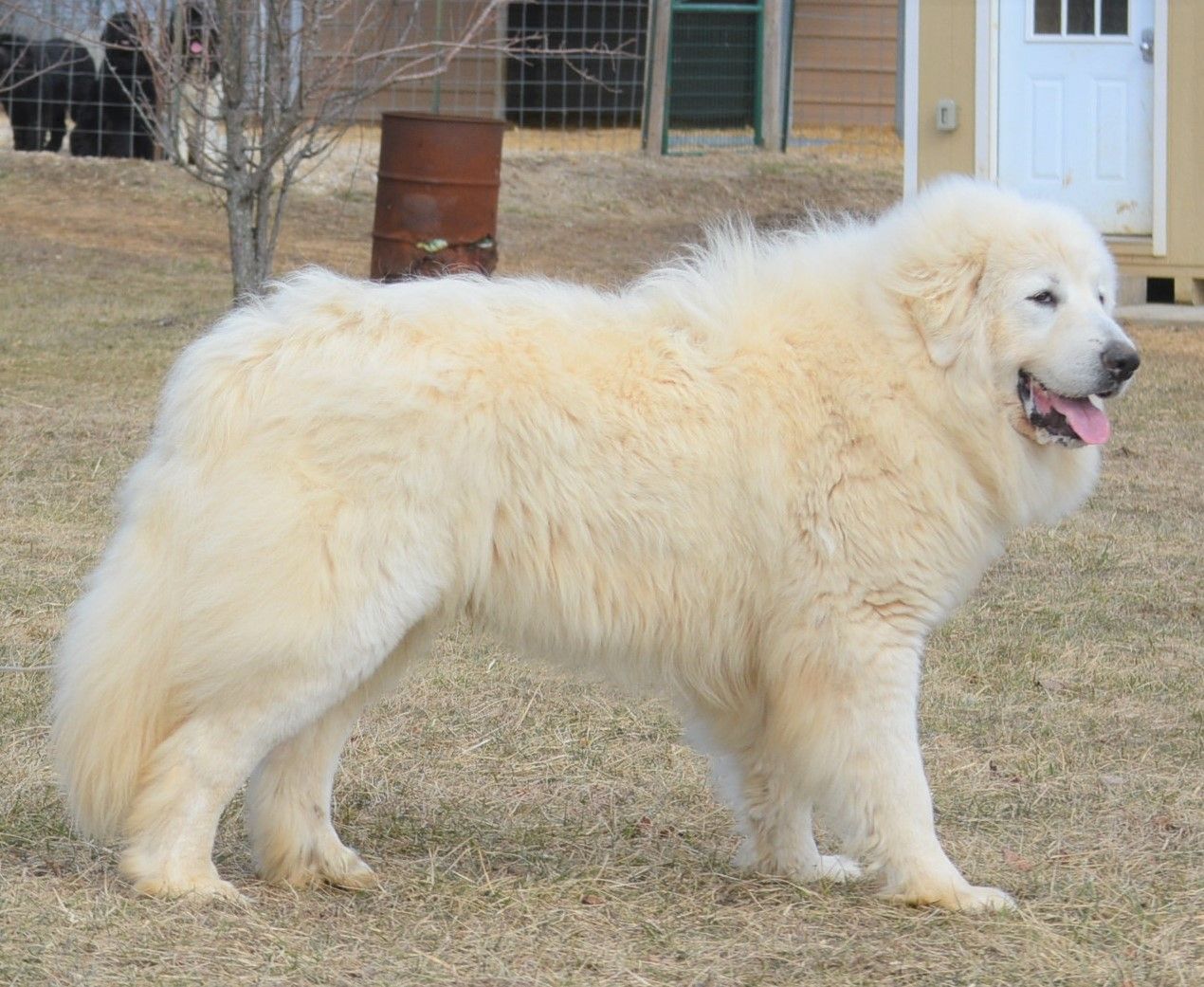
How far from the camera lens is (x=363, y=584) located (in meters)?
3.42

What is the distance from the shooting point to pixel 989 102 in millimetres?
12125

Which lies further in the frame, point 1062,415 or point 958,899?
point 1062,415

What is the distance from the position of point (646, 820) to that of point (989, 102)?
29.8 ft

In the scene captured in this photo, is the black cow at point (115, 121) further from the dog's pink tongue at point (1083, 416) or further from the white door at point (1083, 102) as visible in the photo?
the dog's pink tongue at point (1083, 416)

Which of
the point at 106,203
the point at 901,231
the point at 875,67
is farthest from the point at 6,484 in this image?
the point at 875,67

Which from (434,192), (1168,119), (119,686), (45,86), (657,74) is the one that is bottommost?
(119,686)

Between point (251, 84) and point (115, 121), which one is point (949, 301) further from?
point (115, 121)

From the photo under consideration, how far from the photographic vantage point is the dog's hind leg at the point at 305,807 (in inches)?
147

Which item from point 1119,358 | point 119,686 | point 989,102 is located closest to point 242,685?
point 119,686

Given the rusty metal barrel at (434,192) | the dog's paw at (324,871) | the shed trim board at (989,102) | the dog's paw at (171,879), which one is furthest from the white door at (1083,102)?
the dog's paw at (171,879)

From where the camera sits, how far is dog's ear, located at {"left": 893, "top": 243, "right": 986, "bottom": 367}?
12.1ft

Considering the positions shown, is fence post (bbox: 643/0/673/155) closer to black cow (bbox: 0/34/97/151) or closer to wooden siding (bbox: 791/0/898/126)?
wooden siding (bbox: 791/0/898/126)

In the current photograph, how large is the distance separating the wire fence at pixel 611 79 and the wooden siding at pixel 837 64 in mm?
16

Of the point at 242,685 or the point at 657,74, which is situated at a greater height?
the point at 657,74
